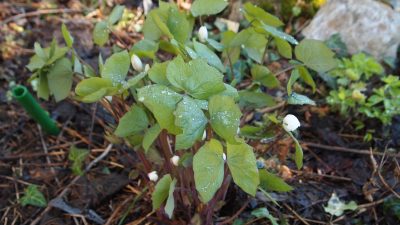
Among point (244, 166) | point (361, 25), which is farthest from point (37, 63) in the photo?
point (361, 25)

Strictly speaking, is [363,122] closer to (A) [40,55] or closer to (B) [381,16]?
(B) [381,16]

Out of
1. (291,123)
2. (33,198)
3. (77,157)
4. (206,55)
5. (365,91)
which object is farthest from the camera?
(365,91)

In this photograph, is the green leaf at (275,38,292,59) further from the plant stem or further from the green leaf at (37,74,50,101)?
the green leaf at (37,74,50,101)

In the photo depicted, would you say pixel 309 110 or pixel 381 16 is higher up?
pixel 381 16

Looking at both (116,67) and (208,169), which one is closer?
(208,169)

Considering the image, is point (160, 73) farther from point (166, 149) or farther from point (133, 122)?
point (166, 149)

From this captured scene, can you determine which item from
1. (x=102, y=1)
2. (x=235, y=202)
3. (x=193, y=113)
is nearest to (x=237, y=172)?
(x=193, y=113)
